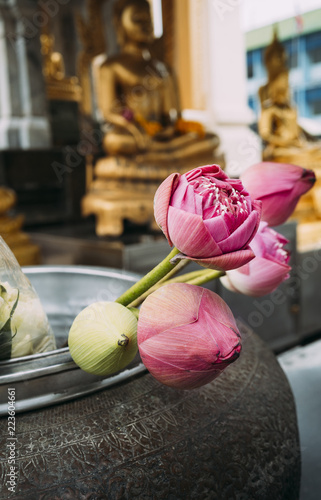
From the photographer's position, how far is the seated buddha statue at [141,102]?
2.08 m

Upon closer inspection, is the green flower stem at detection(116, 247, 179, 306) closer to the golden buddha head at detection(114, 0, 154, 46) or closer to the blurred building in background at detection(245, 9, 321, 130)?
the golden buddha head at detection(114, 0, 154, 46)

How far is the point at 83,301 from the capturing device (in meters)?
0.47

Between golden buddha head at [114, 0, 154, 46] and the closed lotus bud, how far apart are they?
2.33m

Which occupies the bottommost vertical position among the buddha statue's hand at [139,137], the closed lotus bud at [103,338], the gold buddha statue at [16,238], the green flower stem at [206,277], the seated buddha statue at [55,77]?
the gold buddha statue at [16,238]

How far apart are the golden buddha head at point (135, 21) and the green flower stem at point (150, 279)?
2.31 meters

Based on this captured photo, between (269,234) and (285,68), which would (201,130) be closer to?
(285,68)

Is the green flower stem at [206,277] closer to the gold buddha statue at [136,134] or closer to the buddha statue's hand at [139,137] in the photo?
the gold buddha statue at [136,134]

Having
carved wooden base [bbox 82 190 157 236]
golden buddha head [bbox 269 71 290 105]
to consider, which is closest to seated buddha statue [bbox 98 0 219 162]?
carved wooden base [bbox 82 190 157 236]

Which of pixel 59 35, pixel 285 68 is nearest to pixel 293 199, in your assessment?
pixel 285 68

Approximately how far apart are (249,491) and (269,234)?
0.15 meters

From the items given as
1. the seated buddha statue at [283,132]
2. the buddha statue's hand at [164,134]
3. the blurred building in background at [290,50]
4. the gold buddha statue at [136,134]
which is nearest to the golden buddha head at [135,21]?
the gold buddha statue at [136,134]

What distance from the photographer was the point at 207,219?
0.23 metres

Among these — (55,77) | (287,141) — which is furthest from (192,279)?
(55,77)

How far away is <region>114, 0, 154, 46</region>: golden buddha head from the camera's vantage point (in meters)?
A: 2.32
